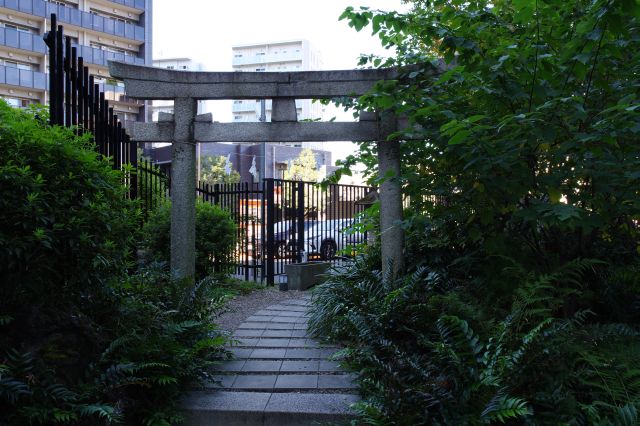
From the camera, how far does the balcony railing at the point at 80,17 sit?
3038 centimetres

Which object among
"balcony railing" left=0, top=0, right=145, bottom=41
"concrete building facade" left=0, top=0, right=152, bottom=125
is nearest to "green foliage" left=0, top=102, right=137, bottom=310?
"concrete building facade" left=0, top=0, right=152, bottom=125

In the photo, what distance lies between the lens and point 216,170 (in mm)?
42812

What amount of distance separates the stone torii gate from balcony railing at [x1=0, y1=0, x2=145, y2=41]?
1061 inches

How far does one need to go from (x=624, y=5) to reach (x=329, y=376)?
386 cm

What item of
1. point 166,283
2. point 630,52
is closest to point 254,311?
point 166,283

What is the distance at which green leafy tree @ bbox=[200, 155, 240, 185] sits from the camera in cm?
4281

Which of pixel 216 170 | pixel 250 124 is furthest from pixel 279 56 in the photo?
pixel 250 124

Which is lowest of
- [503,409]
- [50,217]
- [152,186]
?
[503,409]

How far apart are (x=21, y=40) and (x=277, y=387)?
32.6 m

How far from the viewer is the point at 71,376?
388 centimetres

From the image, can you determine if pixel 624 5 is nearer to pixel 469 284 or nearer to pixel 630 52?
pixel 630 52

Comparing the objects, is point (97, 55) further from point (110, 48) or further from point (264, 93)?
point (264, 93)

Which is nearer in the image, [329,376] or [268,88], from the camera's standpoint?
[329,376]

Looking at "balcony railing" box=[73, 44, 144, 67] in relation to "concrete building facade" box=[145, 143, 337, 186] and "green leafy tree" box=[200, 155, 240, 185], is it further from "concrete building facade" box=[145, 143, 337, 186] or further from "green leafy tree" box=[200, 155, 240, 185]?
"concrete building facade" box=[145, 143, 337, 186]
